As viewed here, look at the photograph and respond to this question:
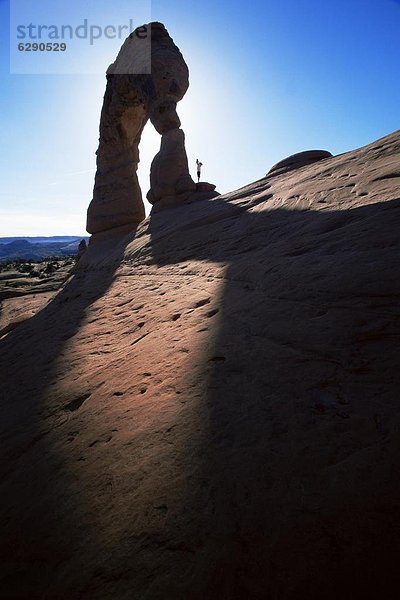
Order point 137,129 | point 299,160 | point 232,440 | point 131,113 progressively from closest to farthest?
1. point 232,440
2. point 299,160
3. point 131,113
4. point 137,129

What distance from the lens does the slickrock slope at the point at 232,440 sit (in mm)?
887

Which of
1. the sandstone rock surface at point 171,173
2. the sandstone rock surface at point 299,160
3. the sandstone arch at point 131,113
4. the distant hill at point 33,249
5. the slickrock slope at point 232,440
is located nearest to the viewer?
the slickrock slope at point 232,440

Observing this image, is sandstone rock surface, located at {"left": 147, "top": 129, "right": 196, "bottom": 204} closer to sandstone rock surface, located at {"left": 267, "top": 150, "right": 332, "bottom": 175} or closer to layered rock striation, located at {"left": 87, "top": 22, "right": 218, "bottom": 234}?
layered rock striation, located at {"left": 87, "top": 22, "right": 218, "bottom": 234}

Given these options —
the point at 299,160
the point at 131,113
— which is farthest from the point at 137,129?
the point at 299,160

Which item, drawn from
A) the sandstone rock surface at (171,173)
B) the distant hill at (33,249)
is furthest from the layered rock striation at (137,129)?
the distant hill at (33,249)

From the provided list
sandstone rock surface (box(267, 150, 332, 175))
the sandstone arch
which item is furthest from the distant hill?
sandstone rock surface (box(267, 150, 332, 175))

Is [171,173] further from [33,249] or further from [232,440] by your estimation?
[33,249]

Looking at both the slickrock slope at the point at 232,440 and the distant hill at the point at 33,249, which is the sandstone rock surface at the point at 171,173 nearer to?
the slickrock slope at the point at 232,440

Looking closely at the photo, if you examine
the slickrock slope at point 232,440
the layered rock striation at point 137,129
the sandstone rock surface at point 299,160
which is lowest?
the slickrock slope at point 232,440

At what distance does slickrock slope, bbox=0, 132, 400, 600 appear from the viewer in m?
0.89

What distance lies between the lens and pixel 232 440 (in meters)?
1.21

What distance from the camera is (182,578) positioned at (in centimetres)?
89

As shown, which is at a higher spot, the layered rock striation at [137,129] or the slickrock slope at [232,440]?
the layered rock striation at [137,129]

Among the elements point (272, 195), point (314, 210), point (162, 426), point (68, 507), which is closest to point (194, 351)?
point (162, 426)
